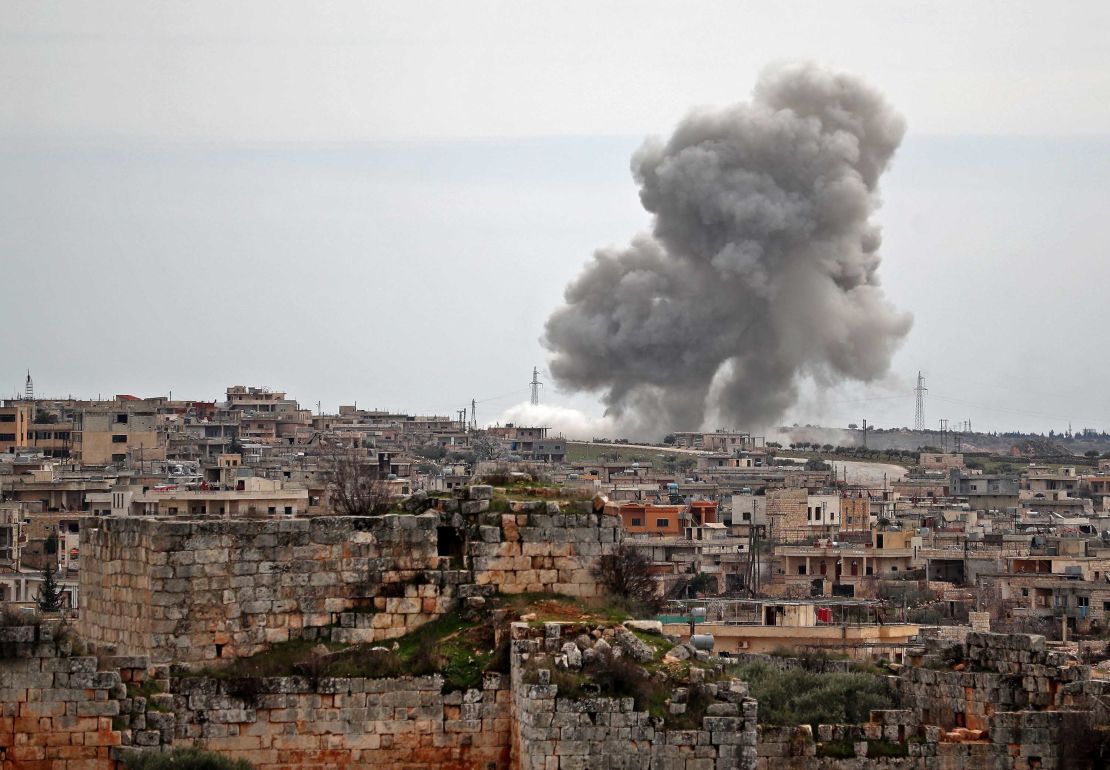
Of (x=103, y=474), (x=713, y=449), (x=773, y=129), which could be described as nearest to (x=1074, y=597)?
(x=103, y=474)

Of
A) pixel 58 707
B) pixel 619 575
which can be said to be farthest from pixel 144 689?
pixel 619 575

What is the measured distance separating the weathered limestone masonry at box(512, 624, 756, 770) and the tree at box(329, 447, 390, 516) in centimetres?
348

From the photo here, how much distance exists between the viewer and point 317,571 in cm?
2205

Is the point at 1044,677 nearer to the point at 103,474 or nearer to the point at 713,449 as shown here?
the point at 103,474

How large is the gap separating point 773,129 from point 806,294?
10202mm

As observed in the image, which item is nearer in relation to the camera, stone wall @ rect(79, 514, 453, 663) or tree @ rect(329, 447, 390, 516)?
stone wall @ rect(79, 514, 453, 663)

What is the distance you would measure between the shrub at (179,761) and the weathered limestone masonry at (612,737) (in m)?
2.16

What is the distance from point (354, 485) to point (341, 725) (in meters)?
41.6

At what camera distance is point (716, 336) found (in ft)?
488

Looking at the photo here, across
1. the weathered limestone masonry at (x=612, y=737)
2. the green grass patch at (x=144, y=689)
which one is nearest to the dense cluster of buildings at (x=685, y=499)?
the weathered limestone masonry at (x=612, y=737)

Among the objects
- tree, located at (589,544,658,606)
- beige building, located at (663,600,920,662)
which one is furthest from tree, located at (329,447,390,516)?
beige building, located at (663,600,920,662)

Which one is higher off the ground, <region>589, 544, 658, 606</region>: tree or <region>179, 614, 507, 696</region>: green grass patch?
<region>589, 544, 658, 606</region>: tree

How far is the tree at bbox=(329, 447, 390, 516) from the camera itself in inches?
1398

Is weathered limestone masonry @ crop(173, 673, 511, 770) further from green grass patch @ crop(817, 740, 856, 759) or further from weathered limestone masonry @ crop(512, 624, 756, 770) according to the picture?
green grass patch @ crop(817, 740, 856, 759)
